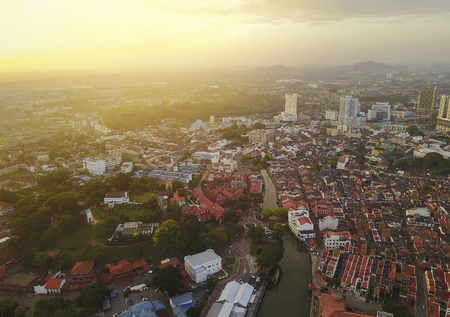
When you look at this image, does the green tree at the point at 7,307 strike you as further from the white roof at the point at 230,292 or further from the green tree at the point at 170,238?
the white roof at the point at 230,292

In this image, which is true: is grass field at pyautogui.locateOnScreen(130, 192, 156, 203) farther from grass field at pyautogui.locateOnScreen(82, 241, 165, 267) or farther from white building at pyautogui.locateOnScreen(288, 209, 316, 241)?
white building at pyautogui.locateOnScreen(288, 209, 316, 241)

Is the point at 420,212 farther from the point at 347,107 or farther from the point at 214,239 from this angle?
the point at 347,107

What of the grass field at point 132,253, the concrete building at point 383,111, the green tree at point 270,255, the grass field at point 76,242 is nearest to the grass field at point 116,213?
the grass field at point 76,242

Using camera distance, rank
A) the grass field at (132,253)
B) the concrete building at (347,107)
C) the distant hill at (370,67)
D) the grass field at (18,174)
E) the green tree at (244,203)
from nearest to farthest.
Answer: the grass field at (132,253)
the green tree at (244,203)
the grass field at (18,174)
the concrete building at (347,107)
the distant hill at (370,67)

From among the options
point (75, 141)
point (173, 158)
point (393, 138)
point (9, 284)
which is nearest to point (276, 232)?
point (9, 284)

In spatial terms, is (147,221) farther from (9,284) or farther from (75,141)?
(75,141)

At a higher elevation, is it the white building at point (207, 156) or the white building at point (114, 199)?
the white building at point (114, 199)

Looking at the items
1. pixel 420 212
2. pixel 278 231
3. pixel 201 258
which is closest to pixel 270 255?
pixel 278 231
